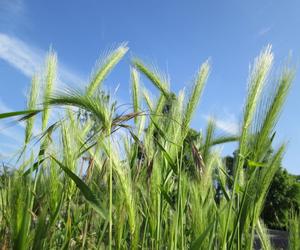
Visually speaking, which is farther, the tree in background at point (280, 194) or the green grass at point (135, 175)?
the tree in background at point (280, 194)

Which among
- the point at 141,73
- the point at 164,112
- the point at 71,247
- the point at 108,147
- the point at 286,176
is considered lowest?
the point at 71,247

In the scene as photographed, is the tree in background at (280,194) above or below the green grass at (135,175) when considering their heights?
above

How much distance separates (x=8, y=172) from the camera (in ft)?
7.32

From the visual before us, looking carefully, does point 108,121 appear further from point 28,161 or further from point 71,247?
point 71,247

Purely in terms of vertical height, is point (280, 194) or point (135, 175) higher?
point (280, 194)

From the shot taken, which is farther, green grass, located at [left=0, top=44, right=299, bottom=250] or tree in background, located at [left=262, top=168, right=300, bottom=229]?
tree in background, located at [left=262, top=168, right=300, bottom=229]

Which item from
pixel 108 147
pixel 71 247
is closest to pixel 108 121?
pixel 108 147

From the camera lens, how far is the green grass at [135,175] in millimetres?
1822

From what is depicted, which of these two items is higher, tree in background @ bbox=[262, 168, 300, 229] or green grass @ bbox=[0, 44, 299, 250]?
tree in background @ bbox=[262, 168, 300, 229]

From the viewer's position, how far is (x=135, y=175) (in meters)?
2.35

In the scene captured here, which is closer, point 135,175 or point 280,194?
point 135,175

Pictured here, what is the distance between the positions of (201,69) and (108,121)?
83 cm

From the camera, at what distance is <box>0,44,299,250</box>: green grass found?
5.98ft

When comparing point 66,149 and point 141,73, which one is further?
point 141,73
